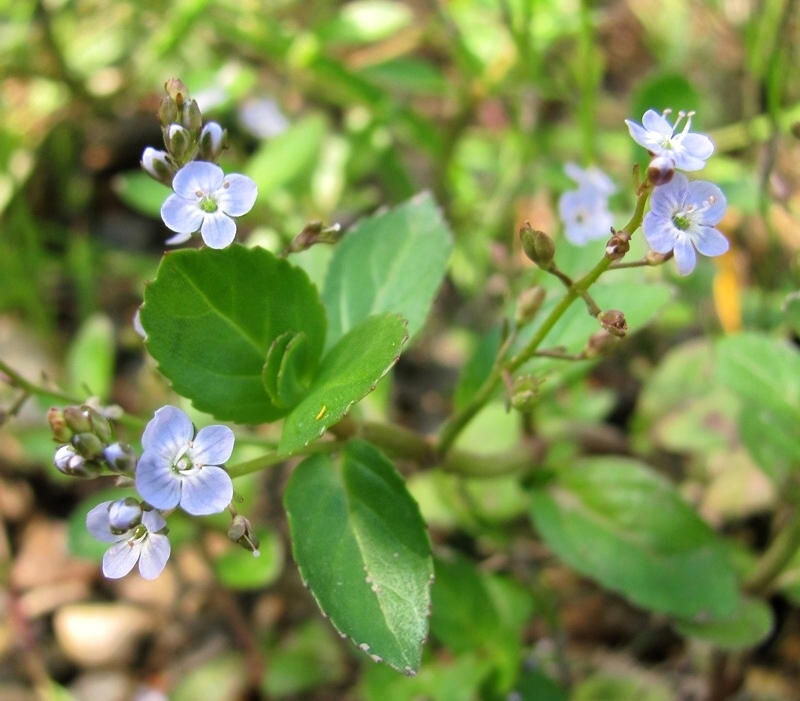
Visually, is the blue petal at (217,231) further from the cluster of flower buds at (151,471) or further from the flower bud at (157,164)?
the cluster of flower buds at (151,471)

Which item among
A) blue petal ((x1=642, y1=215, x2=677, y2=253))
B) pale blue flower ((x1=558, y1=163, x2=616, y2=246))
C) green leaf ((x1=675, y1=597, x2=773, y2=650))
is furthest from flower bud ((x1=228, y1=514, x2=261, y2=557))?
green leaf ((x1=675, y1=597, x2=773, y2=650))

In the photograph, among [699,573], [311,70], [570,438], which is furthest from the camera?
[311,70]

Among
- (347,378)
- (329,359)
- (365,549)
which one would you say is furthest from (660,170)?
(365,549)

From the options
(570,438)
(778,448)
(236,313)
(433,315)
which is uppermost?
(236,313)

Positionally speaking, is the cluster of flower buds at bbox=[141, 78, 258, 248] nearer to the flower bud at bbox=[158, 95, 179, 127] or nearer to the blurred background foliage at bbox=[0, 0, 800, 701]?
the flower bud at bbox=[158, 95, 179, 127]

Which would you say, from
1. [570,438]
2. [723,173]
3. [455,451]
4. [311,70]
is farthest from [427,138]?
[455,451]

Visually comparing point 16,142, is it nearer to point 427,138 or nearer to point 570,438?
point 427,138
